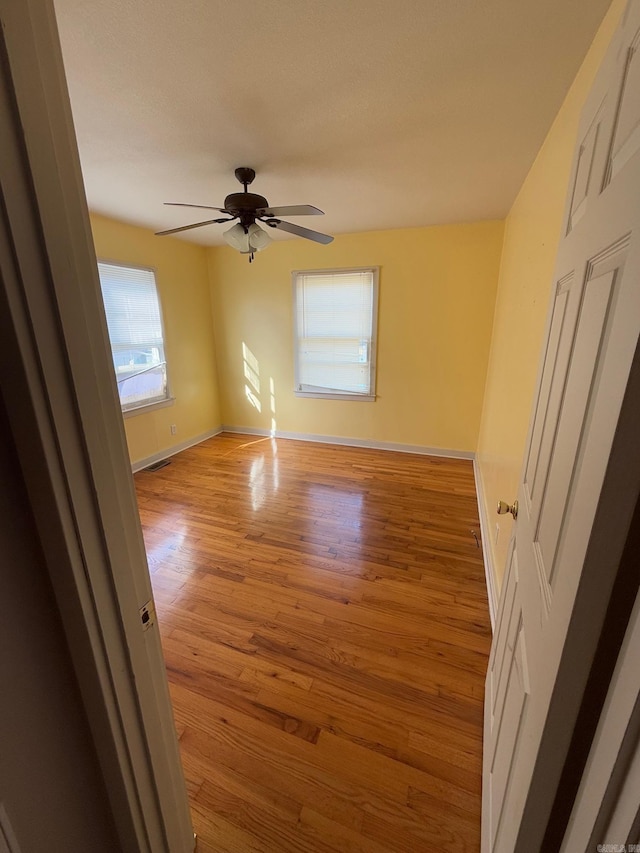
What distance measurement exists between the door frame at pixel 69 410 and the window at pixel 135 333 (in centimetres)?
308

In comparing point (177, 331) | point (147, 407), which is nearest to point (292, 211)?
point (177, 331)

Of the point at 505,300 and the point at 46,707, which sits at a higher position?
the point at 505,300

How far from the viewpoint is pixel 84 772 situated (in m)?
0.71

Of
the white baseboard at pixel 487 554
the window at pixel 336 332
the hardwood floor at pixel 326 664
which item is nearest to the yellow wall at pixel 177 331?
the hardwood floor at pixel 326 664

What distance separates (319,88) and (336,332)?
8.76 ft

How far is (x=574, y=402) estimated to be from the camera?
0.64 metres

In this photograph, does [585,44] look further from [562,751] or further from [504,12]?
[562,751]

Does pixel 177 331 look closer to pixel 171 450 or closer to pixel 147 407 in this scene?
pixel 147 407

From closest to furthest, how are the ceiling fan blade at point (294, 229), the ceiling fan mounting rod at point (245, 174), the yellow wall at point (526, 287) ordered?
the yellow wall at point (526, 287) < the ceiling fan mounting rod at point (245, 174) < the ceiling fan blade at point (294, 229)

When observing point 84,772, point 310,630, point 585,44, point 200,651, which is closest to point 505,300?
point 585,44

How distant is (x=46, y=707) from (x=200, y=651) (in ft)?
3.92

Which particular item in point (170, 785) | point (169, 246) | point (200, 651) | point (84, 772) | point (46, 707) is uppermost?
point (169, 246)

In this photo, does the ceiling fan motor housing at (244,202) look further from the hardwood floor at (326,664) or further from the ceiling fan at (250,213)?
the hardwood floor at (326,664)

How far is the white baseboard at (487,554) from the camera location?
186 centimetres
